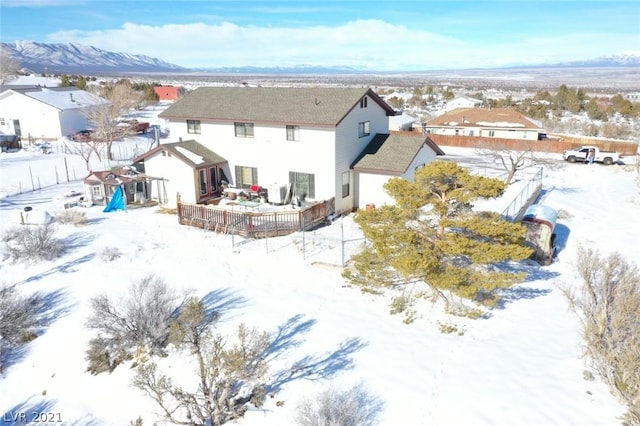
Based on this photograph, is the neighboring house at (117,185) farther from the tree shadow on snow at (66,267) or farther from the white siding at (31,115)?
the white siding at (31,115)

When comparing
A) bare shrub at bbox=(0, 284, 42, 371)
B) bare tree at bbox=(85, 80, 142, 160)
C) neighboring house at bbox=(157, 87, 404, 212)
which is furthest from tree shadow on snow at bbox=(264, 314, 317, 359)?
bare tree at bbox=(85, 80, 142, 160)

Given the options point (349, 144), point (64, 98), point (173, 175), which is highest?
point (64, 98)

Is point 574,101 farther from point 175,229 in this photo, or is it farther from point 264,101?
point 175,229

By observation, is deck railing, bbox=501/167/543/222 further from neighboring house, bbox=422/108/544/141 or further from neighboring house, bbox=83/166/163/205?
neighboring house, bbox=83/166/163/205

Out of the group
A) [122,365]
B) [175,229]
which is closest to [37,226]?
[175,229]

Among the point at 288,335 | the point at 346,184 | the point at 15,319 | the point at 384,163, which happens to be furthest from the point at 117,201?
the point at 288,335

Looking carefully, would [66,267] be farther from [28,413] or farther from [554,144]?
[554,144]
